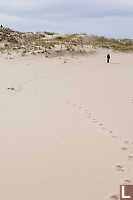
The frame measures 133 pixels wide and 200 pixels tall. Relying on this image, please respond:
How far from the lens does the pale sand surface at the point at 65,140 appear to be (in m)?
3.80

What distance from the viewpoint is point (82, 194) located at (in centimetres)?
363

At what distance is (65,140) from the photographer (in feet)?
17.4

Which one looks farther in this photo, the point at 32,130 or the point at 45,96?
the point at 45,96

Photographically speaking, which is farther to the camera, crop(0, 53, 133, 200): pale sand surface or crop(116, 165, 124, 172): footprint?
crop(116, 165, 124, 172): footprint

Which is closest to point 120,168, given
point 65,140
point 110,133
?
point 65,140

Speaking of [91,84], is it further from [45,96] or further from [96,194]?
[96,194]

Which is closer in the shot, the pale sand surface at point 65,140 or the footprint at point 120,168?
the pale sand surface at point 65,140

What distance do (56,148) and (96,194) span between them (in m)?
1.50

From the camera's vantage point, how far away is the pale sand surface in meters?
3.80

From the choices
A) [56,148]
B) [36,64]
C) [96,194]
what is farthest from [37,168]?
[36,64]

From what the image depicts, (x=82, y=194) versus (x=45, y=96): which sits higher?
(x=45, y=96)

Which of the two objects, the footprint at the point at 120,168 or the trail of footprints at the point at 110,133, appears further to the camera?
the footprint at the point at 120,168

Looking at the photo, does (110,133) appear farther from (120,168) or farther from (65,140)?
(120,168)

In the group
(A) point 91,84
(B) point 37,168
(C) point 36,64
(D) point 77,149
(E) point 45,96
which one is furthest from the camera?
(C) point 36,64
